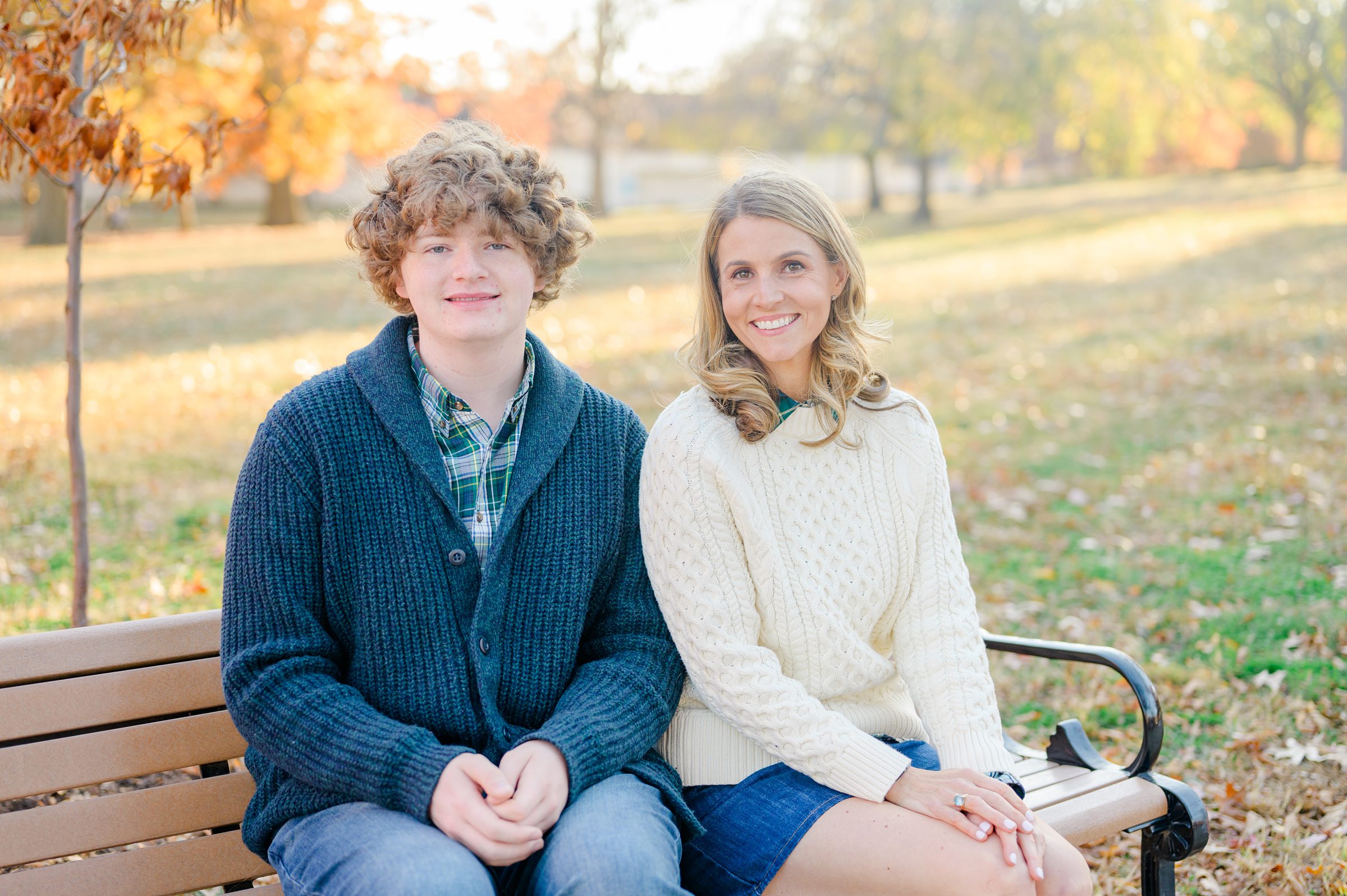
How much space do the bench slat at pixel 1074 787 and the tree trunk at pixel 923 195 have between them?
87.2 feet

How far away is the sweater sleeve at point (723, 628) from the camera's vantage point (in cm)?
253

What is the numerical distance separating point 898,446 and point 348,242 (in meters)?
1.43

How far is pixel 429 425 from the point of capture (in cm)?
259

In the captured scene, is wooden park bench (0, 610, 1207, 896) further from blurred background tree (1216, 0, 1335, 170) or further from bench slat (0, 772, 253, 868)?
blurred background tree (1216, 0, 1335, 170)

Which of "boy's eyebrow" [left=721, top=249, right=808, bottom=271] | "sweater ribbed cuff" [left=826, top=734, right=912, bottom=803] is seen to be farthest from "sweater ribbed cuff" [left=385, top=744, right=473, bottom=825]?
"boy's eyebrow" [left=721, top=249, right=808, bottom=271]

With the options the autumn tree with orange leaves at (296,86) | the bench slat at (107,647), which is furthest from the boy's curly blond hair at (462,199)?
the autumn tree with orange leaves at (296,86)

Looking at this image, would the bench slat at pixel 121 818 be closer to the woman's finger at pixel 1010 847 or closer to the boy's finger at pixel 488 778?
the boy's finger at pixel 488 778

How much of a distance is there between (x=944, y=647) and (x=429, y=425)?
1.32 metres

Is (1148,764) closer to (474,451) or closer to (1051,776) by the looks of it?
(1051,776)

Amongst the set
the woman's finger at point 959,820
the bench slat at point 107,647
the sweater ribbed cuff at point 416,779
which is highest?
the bench slat at point 107,647

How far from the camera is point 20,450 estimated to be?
7.39 metres

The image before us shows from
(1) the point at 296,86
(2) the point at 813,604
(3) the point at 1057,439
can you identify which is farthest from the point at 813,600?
(1) the point at 296,86

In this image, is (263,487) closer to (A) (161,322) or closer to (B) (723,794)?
(B) (723,794)

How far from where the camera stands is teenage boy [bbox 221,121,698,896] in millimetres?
2254
